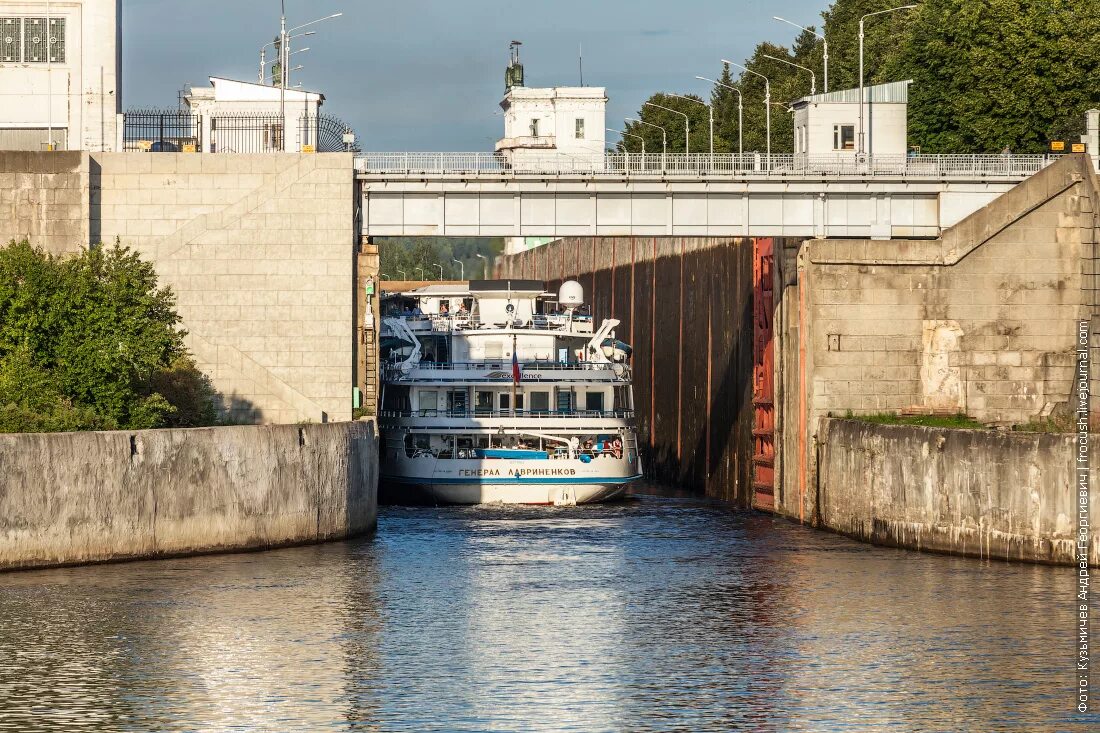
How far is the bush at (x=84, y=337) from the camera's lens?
49844 millimetres

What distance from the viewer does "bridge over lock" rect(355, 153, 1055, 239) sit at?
63562mm

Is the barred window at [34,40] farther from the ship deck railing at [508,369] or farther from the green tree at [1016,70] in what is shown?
the green tree at [1016,70]

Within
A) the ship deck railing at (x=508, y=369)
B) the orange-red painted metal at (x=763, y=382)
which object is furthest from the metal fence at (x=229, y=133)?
the orange-red painted metal at (x=763, y=382)

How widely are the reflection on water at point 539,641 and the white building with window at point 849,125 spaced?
2288cm

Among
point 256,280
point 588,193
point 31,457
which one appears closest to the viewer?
point 31,457

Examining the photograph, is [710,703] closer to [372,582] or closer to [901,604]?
[901,604]

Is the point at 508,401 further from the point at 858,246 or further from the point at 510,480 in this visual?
the point at 858,246

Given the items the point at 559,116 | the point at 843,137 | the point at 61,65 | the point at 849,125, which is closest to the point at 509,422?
the point at 843,137

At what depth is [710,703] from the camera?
3158cm

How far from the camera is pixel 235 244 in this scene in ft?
199

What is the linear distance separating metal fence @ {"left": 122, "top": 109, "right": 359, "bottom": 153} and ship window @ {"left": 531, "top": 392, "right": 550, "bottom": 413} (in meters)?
11.5

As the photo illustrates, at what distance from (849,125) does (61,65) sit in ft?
106

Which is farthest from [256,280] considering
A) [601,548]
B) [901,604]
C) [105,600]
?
[901,604]

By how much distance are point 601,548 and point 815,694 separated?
20829 mm
